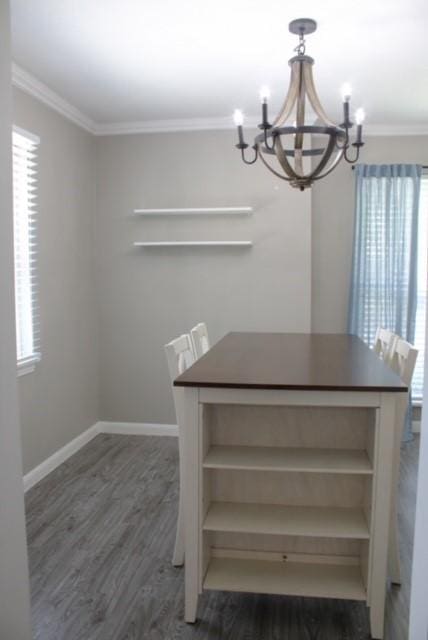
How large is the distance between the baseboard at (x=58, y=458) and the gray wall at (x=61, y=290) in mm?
45

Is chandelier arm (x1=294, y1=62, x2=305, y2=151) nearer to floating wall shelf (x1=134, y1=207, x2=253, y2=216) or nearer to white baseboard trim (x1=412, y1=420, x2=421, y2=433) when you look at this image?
floating wall shelf (x1=134, y1=207, x2=253, y2=216)

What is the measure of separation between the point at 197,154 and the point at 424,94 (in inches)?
66.9

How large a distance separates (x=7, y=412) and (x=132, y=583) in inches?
51.6

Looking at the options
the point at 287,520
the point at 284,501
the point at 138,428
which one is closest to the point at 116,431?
the point at 138,428

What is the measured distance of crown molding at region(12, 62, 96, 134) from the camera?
10.4 feet

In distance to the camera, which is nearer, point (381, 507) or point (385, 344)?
point (381, 507)

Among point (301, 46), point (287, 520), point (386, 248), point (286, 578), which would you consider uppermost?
point (301, 46)

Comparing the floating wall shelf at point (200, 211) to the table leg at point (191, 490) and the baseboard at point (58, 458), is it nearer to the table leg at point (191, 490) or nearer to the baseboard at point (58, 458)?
the baseboard at point (58, 458)

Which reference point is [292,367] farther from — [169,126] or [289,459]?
[169,126]

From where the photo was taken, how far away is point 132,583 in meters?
2.36

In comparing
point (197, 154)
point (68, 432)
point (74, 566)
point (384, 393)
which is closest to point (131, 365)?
point (68, 432)

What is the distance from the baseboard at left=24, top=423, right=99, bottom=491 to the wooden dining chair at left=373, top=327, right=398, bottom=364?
2.26 metres

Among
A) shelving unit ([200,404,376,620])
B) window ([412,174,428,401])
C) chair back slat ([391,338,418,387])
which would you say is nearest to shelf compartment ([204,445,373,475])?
shelving unit ([200,404,376,620])

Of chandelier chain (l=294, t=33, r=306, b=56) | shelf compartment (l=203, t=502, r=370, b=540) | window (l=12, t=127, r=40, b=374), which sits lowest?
shelf compartment (l=203, t=502, r=370, b=540)
